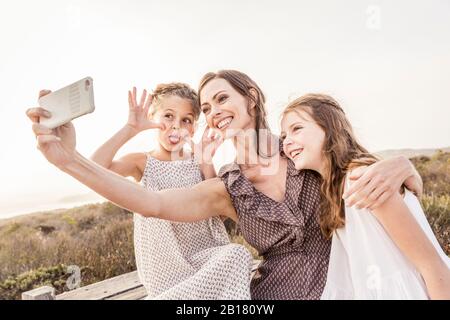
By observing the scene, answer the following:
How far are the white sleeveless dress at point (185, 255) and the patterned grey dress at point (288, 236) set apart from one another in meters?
0.21

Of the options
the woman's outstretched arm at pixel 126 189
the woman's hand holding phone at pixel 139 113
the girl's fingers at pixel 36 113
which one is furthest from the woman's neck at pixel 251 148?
the girl's fingers at pixel 36 113

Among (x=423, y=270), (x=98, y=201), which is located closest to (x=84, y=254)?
(x=98, y=201)

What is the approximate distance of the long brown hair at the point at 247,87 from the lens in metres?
2.65

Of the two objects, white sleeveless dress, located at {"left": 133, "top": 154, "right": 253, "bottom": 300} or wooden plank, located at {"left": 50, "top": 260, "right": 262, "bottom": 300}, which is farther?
wooden plank, located at {"left": 50, "top": 260, "right": 262, "bottom": 300}

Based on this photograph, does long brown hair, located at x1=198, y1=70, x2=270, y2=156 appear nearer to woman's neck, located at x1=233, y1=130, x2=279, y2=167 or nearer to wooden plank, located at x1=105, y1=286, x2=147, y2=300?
woman's neck, located at x1=233, y1=130, x2=279, y2=167

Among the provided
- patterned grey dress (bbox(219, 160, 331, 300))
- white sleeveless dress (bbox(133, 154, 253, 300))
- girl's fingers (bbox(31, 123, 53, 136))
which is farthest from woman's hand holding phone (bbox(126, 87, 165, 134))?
girl's fingers (bbox(31, 123, 53, 136))

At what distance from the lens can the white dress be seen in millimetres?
1864

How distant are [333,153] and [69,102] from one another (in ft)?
4.04

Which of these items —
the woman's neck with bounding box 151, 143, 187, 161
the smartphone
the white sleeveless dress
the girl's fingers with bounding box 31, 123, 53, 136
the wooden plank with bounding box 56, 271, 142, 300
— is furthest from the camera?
the wooden plank with bounding box 56, 271, 142, 300

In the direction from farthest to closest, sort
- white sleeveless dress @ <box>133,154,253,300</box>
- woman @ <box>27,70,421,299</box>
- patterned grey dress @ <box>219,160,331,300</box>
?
1. patterned grey dress @ <box>219,160,331,300</box>
2. white sleeveless dress @ <box>133,154,253,300</box>
3. woman @ <box>27,70,421,299</box>

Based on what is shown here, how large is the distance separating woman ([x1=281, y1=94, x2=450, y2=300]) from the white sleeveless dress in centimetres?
46

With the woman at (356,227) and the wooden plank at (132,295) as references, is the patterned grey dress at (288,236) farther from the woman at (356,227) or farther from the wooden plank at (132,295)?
the wooden plank at (132,295)

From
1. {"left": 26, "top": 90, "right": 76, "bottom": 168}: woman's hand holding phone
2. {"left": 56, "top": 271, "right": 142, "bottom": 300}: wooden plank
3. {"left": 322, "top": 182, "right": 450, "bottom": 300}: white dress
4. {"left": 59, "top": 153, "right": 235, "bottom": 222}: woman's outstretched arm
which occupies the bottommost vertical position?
{"left": 56, "top": 271, "right": 142, "bottom": 300}: wooden plank

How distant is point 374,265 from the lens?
1.90 metres
